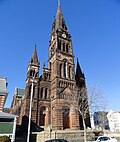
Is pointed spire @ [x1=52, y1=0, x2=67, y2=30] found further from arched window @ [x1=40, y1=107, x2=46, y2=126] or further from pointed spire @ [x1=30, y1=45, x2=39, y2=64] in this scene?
arched window @ [x1=40, y1=107, x2=46, y2=126]

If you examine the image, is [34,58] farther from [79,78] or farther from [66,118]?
[66,118]

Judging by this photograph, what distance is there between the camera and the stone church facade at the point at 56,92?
33281 mm

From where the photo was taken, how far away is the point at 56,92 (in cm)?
3444

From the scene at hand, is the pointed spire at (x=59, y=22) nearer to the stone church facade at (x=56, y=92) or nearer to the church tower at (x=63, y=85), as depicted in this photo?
the church tower at (x=63, y=85)

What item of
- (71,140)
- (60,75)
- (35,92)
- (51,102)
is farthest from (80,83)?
(71,140)

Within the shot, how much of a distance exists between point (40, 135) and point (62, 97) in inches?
417

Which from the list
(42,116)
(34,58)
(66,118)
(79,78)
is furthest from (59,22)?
(66,118)

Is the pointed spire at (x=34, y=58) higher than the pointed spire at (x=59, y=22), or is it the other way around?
the pointed spire at (x=59, y=22)

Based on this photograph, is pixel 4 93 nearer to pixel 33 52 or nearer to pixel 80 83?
pixel 33 52

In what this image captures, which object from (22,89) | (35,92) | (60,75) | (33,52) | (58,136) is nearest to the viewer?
(58,136)

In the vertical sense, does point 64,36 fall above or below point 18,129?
above

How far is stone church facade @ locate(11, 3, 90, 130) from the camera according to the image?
33.3m

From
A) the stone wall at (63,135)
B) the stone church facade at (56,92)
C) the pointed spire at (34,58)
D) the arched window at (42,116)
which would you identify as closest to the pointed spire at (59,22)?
the stone church facade at (56,92)

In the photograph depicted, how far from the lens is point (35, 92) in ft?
117
